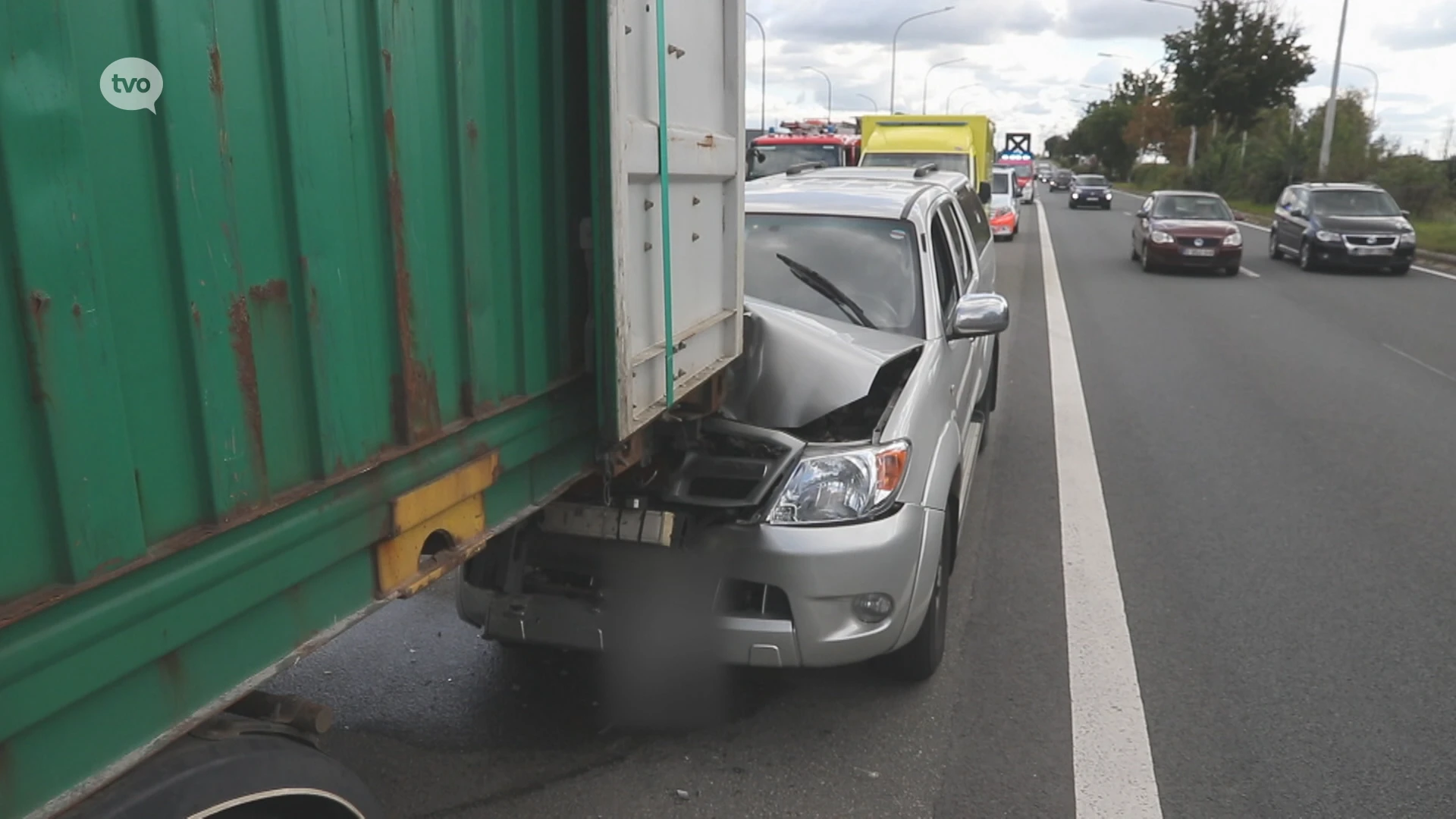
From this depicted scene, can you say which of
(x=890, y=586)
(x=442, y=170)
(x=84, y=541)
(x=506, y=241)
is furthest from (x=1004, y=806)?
(x=84, y=541)

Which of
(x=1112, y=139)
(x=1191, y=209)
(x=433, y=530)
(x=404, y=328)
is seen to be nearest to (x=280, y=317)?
(x=404, y=328)

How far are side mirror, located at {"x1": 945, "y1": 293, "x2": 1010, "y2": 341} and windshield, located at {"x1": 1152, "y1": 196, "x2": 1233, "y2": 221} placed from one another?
17377mm

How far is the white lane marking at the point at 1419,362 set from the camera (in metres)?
10.5

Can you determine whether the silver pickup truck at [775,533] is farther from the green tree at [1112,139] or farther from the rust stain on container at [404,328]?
the green tree at [1112,139]

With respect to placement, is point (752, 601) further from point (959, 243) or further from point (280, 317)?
point (959, 243)

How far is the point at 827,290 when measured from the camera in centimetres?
519

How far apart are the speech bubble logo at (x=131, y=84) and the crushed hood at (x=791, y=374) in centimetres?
251

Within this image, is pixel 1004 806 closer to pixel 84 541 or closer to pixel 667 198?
pixel 667 198

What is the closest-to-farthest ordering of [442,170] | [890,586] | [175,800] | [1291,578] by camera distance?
[175,800] → [442,170] → [890,586] → [1291,578]

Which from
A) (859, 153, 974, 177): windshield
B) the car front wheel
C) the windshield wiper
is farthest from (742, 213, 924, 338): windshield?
the car front wheel

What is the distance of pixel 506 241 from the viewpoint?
8.89 ft

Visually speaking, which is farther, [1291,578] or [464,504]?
[1291,578]

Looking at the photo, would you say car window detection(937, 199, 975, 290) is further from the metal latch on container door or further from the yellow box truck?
the yellow box truck

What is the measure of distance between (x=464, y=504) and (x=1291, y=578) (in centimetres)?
424
